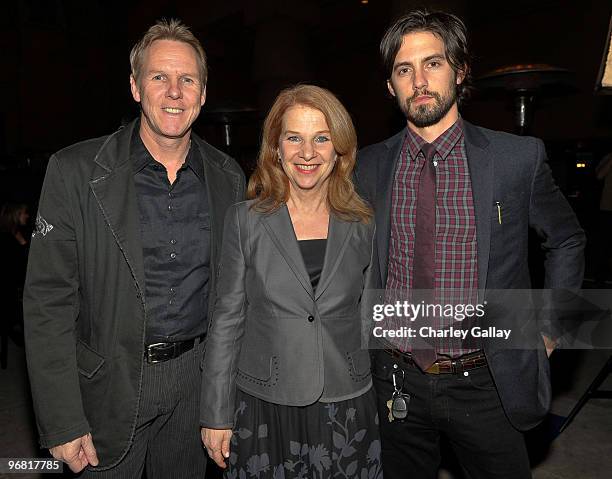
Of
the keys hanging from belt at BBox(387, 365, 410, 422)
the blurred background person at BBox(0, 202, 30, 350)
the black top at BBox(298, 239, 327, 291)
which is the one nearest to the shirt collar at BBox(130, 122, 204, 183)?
the black top at BBox(298, 239, 327, 291)

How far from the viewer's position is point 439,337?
2.01m

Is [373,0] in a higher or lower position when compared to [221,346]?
higher

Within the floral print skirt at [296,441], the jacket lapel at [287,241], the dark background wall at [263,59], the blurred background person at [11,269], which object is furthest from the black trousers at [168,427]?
the dark background wall at [263,59]

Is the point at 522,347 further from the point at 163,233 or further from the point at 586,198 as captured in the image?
the point at 586,198

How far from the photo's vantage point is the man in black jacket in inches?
74.3

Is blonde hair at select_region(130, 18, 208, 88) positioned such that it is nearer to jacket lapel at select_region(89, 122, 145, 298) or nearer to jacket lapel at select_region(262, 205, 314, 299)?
jacket lapel at select_region(89, 122, 145, 298)

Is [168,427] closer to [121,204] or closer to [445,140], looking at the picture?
[121,204]

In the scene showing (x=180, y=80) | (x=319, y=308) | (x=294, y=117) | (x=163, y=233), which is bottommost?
(x=319, y=308)

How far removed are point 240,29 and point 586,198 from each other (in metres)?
9.33

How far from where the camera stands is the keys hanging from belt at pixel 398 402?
2023 millimetres

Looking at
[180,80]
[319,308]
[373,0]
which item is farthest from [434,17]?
[373,0]

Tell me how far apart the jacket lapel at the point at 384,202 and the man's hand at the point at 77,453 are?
135 cm

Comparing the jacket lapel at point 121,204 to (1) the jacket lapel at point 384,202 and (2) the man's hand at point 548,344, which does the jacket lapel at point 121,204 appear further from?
(2) the man's hand at point 548,344

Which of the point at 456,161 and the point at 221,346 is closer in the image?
the point at 221,346
